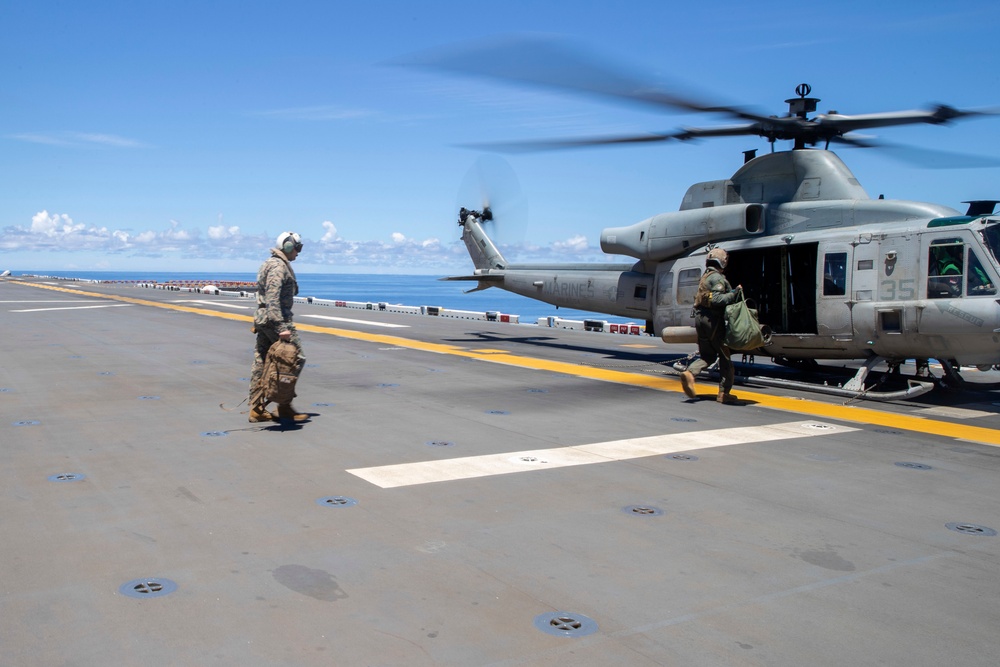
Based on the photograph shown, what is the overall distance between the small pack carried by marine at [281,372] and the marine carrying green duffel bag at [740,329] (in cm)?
548

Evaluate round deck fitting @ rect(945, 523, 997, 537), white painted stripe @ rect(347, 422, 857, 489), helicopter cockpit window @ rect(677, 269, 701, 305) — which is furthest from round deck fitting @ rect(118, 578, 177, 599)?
helicopter cockpit window @ rect(677, 269, 701, 305)

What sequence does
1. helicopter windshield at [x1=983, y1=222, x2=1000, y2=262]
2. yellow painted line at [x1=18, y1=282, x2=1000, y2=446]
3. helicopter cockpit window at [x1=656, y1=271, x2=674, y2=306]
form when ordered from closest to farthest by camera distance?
1. yellow painted line at [x1=18, y1=282, x2=1000, y2=446]
2. helicopter windshield at [x1=983, y1=222, x2=1000, y2=262]
3. helicopter cockpit window at [x1=656, y1=271, x2=674, y2=306]

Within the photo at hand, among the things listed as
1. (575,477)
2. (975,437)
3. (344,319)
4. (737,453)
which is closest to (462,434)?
(575,477)

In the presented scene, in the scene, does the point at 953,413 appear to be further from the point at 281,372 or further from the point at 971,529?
the point at 281,372

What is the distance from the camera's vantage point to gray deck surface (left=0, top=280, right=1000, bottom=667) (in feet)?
11.1

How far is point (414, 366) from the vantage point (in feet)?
43.6

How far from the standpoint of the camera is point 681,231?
12539 millimetres

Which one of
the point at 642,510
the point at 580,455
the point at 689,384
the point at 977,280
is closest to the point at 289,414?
the point at 580,455

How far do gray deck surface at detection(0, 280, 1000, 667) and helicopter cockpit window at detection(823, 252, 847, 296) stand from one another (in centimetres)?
174

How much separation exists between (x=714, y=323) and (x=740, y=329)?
1.10 feet

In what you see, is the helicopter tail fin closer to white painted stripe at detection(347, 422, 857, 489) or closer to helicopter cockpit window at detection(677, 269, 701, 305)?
helicopter cockpit window at detection(677, 269, 701, 305)

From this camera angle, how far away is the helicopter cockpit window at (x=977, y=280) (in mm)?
9258

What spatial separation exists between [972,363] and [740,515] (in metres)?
6.23

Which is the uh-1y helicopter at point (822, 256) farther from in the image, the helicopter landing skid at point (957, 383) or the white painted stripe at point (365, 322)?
the white painted stripe at point (365, 322)
